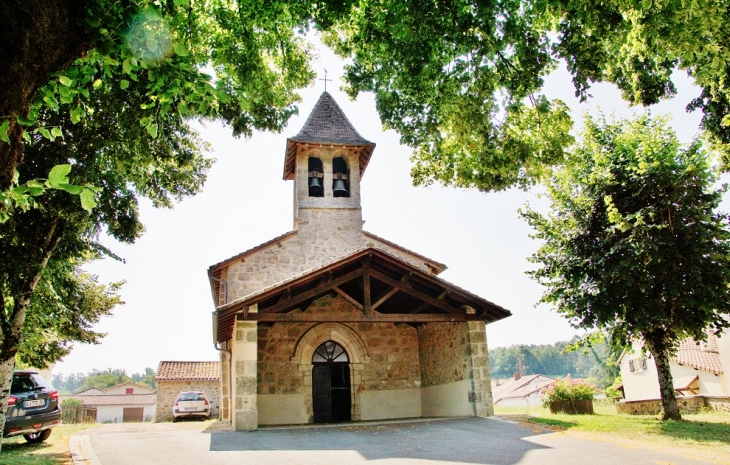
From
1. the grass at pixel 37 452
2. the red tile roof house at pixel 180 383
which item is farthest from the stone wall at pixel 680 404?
the red tile roof house at pixel 180 383

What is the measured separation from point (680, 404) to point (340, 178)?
43.7 ft

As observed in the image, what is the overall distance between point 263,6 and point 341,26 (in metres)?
1.67

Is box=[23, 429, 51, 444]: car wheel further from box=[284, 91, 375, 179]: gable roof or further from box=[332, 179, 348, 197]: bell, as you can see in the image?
box=[284, 91, 375, 179]: gable roof

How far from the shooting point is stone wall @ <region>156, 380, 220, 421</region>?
2583 cm

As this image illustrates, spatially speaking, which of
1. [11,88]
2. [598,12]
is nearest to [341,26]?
[598,12]

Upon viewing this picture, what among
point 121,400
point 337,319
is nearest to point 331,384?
point 337,319

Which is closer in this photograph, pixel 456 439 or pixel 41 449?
pixel 456 439

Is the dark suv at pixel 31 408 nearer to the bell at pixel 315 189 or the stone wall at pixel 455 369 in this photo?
the stone wall at pixel 455 369

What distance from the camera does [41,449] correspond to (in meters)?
8.65

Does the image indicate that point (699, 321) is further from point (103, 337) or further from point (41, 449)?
point (103, 337)

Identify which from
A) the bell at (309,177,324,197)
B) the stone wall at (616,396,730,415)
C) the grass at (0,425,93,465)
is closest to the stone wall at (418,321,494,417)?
the bell at (309,177,324,197)

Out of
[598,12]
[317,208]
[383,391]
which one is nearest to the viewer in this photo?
[598,12]

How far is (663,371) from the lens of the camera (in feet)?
40.4

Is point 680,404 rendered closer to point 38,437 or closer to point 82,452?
point 82,452
